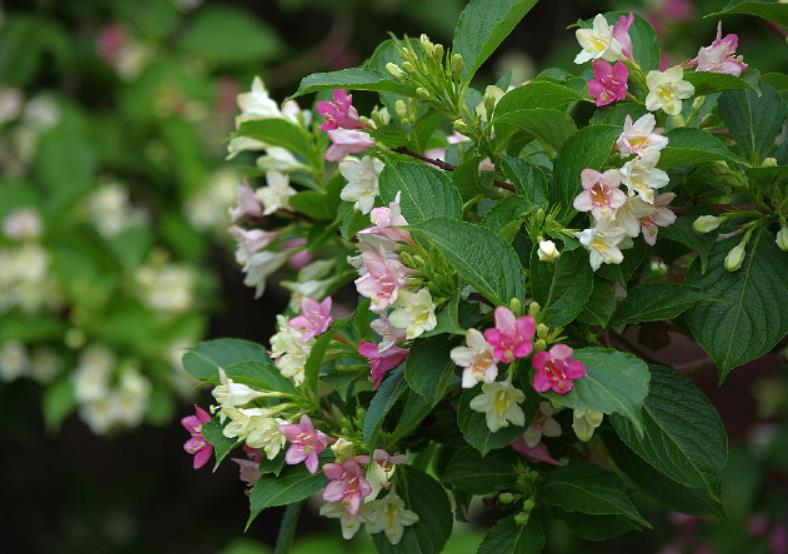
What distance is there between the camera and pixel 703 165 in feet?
2.89

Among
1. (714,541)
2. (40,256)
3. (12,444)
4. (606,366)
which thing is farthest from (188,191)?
(606,366)

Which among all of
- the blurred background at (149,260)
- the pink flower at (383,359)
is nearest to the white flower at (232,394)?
the pink flower at (383,359)

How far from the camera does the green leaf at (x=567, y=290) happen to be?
0.78 metres

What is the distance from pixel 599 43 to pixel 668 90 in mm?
76

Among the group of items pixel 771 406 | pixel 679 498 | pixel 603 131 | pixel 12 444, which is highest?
pixel 603 131

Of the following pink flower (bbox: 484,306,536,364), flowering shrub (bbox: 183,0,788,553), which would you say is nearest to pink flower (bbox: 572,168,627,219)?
flowering shrub (bbox: 183,0,788,553)

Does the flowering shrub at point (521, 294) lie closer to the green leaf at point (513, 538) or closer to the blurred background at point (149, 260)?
the green leaf at point (513, 538)

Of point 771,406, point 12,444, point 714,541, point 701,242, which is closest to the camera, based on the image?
point 701,242

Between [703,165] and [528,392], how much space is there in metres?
0.25

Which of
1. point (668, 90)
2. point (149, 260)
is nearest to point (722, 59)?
point (668, 90)

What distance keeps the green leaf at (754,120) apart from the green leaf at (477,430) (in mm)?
328

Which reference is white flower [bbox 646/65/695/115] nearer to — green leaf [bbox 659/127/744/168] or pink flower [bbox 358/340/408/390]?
green leaf [bbox 659/127/744/168]

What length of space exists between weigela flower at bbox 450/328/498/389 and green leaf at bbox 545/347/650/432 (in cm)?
5

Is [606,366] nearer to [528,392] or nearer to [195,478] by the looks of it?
[528,392]
